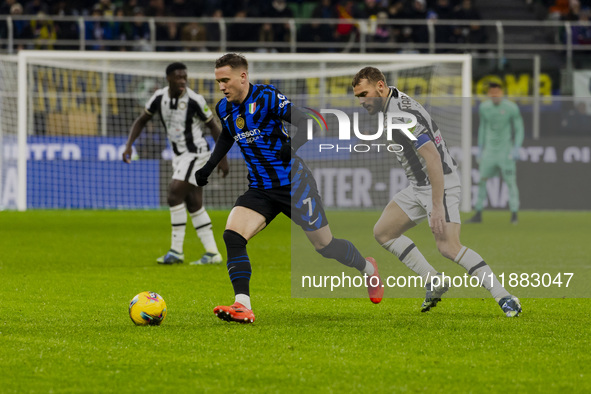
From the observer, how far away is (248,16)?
22703mm

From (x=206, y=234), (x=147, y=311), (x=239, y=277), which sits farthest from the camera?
(x=206, y=234)

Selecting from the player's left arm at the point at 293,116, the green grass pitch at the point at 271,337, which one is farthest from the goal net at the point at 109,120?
the player's left arm at the point at 293,116

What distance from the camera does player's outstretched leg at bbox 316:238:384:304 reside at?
6.43 m

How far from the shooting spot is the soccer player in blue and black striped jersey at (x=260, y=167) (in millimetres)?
6090

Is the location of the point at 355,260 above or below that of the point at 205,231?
above

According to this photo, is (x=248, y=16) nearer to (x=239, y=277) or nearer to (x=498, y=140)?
(x=498, y=140)

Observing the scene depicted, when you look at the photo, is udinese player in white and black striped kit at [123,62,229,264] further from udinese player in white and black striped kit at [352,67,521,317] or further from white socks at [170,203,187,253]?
udinese player in white and black striped kit at [352,67,521,317]

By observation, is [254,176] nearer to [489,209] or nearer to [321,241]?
[321,241]

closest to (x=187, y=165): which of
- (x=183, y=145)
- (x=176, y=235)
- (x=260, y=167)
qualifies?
(x=183, y=145)

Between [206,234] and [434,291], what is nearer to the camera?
[434,291]

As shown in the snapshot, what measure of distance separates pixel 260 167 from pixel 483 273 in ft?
5.59

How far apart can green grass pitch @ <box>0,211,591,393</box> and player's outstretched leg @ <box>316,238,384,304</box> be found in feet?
0.62

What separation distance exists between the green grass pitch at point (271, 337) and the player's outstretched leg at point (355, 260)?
19cm

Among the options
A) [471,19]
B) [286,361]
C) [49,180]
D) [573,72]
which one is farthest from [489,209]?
[286,361]
